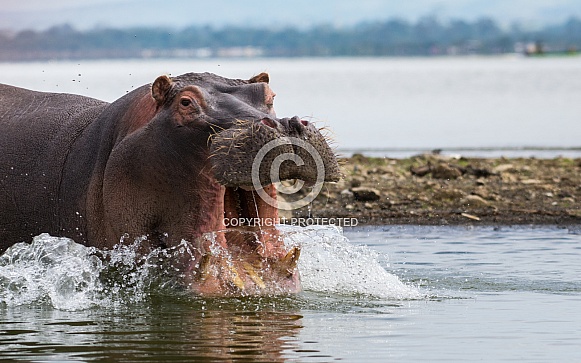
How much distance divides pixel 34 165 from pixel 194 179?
1204 mm

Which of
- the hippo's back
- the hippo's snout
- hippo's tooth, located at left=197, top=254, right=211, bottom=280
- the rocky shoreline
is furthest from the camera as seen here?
the rocky shoreline

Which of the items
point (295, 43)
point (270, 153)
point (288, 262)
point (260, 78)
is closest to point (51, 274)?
point (288, 262)

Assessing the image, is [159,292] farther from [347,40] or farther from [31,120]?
[347,40]

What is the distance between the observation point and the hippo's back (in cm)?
708

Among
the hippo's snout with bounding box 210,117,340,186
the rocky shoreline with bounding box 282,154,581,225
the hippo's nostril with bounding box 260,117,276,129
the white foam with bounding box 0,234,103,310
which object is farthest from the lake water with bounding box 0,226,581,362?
the rocky shoreline with bounding box 282,154,581,225

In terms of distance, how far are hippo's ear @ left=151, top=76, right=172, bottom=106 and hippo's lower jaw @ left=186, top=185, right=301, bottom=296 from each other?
0.59m

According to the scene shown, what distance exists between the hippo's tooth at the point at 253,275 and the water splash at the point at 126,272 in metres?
0.33

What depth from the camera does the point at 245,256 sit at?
665cm

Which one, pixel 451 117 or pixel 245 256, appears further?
pixel 451 117

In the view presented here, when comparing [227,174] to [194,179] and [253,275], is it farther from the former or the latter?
[253,275]

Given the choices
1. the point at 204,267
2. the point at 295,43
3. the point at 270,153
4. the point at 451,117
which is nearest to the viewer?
the point at 270,153

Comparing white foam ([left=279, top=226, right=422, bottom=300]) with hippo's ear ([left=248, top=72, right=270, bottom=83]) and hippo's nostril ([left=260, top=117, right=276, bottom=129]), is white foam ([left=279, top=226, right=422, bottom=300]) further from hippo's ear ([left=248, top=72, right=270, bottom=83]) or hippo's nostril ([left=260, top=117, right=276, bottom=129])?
hippo's nostril ([left=260, top=117, right=276, bottom=129])

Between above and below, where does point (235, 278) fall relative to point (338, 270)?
above

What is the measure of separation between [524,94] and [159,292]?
35.5 meters
